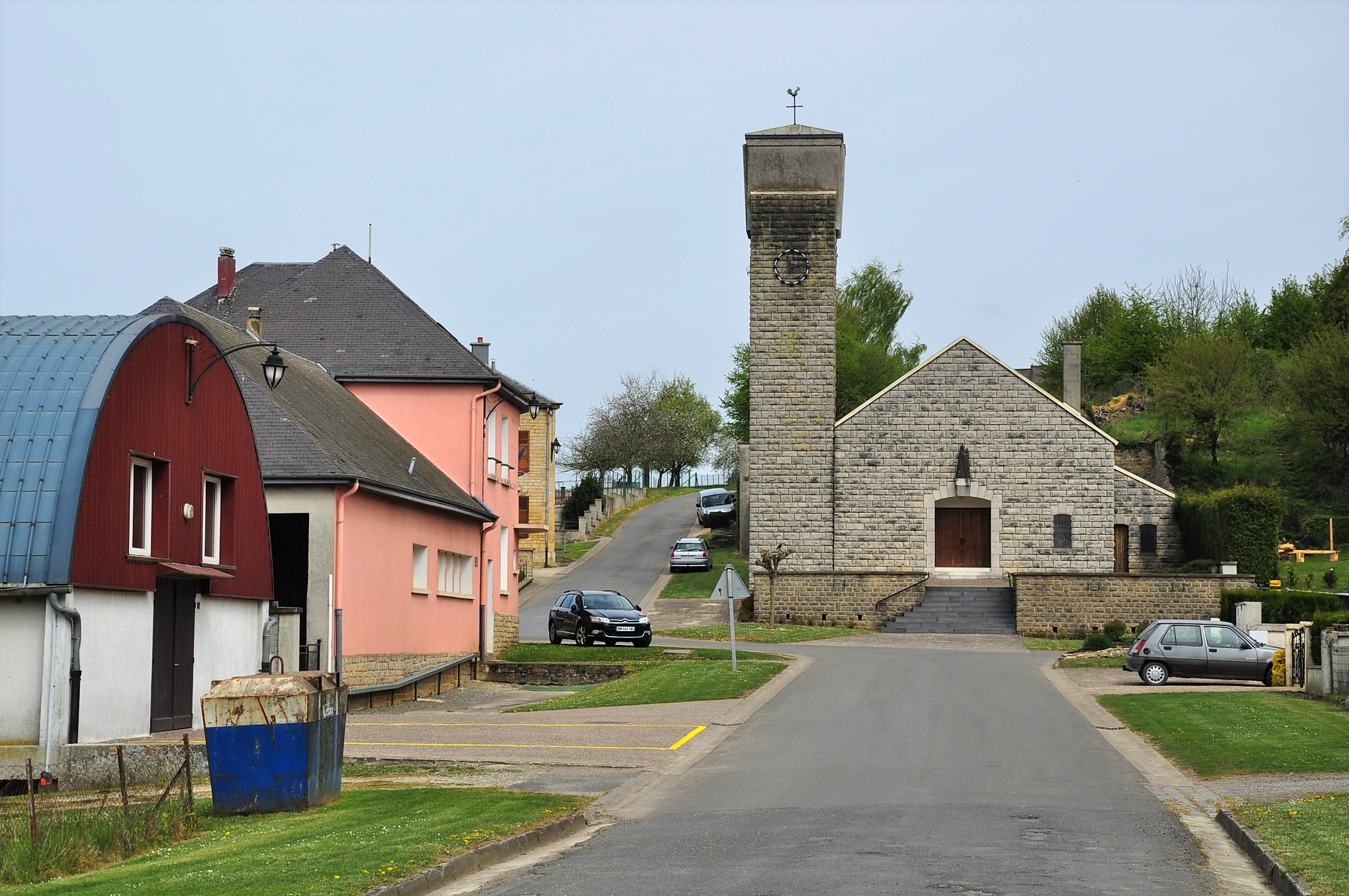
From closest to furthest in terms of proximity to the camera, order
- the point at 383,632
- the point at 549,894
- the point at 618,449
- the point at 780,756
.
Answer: the point at 549,894 → the point at 780,756 → the point at 383,632 → the point at 618,449

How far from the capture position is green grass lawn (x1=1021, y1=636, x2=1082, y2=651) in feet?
122

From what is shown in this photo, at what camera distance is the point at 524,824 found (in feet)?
38.6

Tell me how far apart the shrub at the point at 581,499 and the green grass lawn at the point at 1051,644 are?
3663cm

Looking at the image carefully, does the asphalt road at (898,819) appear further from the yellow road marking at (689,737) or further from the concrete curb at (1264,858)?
the yellow road marking at (689,737)

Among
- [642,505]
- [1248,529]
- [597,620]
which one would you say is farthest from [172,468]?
[642,505]

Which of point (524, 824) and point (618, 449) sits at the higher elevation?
point (618, 449)

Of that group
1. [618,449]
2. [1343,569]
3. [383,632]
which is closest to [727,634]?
[383,632]

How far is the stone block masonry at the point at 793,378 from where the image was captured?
151 ft

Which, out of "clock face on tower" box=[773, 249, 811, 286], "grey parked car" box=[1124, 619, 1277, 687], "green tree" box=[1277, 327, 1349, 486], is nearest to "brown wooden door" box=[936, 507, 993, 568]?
"clock face on tower" box=[773, 249, 811, 286]

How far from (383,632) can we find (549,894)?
675 inches

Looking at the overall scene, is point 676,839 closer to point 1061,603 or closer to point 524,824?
point 524,824

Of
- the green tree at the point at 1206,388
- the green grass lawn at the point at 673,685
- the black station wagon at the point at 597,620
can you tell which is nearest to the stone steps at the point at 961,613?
the black station wagon at the point at 597,620

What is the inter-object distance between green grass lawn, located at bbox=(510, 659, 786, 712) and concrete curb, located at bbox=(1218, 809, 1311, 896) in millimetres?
12573

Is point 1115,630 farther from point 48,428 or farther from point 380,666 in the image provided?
point 48,428
